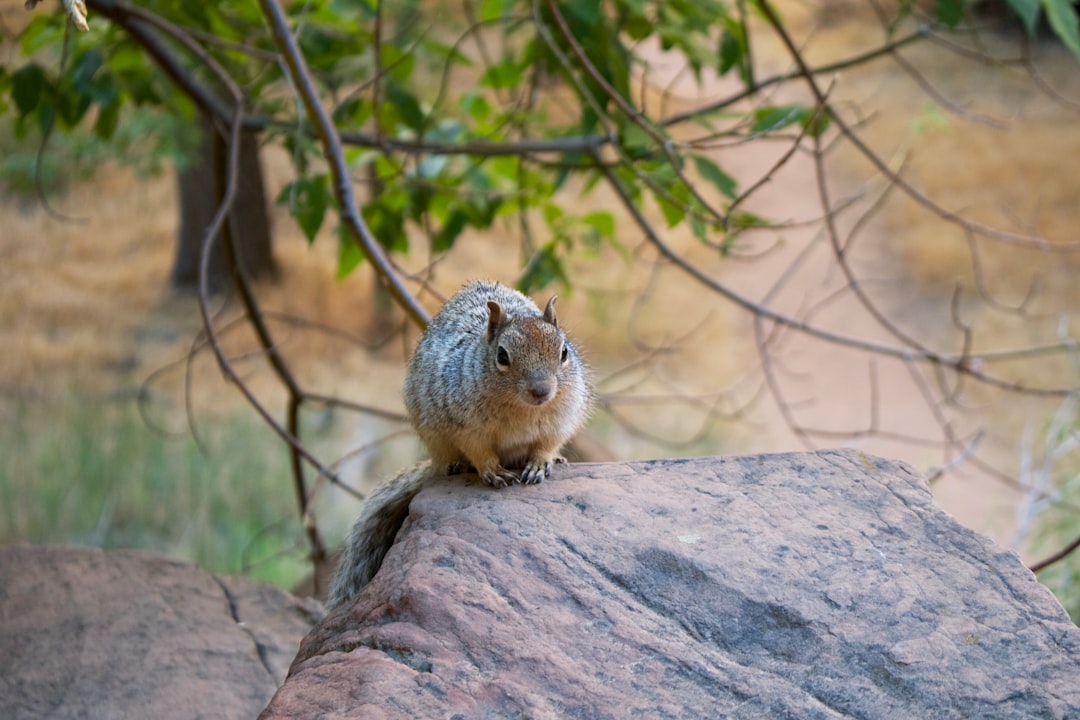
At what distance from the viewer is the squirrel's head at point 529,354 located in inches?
113

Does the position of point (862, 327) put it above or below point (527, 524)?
above

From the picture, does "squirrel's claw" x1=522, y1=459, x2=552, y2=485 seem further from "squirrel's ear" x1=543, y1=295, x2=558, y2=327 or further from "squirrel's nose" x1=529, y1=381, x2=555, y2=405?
"squirrel's ear" x1=543, y1=295, x2=558, y2=327

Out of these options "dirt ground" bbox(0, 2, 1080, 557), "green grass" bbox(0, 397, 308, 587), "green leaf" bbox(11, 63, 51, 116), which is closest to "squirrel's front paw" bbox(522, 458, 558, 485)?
"green leaf" bbox(11, 63, 51, 116)

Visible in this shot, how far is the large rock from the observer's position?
2100 mm

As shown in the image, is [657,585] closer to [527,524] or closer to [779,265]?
[527,524]

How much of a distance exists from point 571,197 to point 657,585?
8.59 meters

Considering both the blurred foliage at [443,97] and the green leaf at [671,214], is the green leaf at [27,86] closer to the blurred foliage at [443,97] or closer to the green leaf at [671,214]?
the blurred foliage at [443,97]

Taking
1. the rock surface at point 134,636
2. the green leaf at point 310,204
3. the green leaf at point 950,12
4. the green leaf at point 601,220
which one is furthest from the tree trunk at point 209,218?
the green leaf at point 950,12

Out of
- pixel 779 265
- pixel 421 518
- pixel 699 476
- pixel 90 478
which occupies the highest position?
pixel 779 265

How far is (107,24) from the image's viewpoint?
4.63m

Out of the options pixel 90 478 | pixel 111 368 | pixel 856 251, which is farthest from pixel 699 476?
pixel 856 251

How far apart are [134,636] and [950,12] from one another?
3252mm

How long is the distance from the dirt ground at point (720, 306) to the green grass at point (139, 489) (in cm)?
58

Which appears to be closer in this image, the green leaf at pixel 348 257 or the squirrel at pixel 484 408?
the squirrel at pixel 484 408
